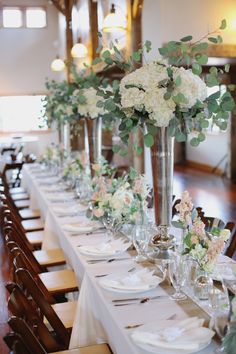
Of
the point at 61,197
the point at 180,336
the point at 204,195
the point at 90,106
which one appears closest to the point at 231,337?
the point at 180,336

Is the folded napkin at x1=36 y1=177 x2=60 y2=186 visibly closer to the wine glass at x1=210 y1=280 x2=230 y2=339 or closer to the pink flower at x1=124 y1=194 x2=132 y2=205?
the pink flower at x1=124 y1=194 x2=132 y2=205

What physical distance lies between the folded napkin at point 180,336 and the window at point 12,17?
14.1m

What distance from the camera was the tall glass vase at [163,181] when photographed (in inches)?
102

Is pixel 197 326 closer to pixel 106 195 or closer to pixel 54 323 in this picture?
pixel 54 323

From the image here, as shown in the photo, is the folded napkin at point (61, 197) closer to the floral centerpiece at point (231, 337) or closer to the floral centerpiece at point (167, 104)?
the floral centerpiece at point (167, 104)

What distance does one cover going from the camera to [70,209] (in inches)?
170

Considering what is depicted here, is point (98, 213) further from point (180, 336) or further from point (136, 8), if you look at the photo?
point (136, 8)

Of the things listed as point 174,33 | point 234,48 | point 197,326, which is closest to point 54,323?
point 197,326

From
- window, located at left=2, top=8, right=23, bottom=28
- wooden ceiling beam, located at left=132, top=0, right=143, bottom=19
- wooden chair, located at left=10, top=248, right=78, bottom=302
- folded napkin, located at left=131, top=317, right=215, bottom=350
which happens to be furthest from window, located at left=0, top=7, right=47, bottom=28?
folded napkin, located at left=131, top=317, right=215, bottom=350

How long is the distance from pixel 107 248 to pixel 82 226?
0.71 meters

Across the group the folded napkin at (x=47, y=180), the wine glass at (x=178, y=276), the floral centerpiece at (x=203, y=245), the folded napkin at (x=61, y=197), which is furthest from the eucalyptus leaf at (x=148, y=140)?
the folded napkin at (x=47, y=180)

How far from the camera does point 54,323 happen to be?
2479 millimetres

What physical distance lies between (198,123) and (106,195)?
37.8 inches

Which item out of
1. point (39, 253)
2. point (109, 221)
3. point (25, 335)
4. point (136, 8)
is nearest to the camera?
point (25, 335)
